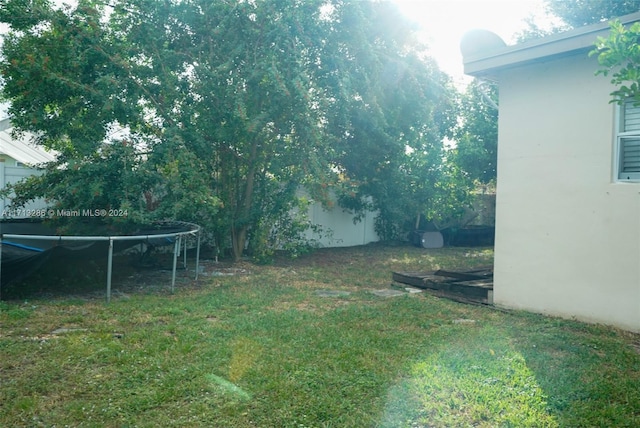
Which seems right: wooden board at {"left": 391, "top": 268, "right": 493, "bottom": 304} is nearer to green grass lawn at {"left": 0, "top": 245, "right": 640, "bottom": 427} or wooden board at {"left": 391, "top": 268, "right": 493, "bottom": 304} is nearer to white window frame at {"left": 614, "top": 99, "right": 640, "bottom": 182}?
green grass lawn at {"left": 0, "top": 245, "right": 640, "bottom": 427}

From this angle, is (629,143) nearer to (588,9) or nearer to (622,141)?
(622,141)

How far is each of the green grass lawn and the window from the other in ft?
5.34

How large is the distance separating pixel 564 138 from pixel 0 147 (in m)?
12.6

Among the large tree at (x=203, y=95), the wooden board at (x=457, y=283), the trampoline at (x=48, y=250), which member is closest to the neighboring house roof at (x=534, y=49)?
the wooden board at (x=457, y=283)

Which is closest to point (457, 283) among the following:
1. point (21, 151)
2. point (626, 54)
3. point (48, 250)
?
point (626, 54)

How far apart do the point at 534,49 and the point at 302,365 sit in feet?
13.9

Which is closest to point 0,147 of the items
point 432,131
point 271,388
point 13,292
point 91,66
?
point 91,66

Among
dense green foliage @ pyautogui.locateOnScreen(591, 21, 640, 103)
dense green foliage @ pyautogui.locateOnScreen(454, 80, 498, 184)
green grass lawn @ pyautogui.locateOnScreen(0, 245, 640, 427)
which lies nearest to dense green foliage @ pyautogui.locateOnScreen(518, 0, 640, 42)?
dense green foliage @ pyautogui.locateOnScreen(454, 80, 498, 184)

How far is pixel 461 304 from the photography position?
6410mm

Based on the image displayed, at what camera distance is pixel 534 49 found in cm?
548

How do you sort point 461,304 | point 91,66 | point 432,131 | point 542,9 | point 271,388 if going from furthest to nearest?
point 542,9 < point 432,131 < point 91,66 < point 461,304 < point 271,388

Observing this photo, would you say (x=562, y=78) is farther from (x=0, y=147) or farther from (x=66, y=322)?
(x=0, y=147)

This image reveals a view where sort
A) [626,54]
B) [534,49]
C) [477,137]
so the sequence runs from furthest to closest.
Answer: [477,137] < [534,49] < [626,54]

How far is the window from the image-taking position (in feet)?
16.5
